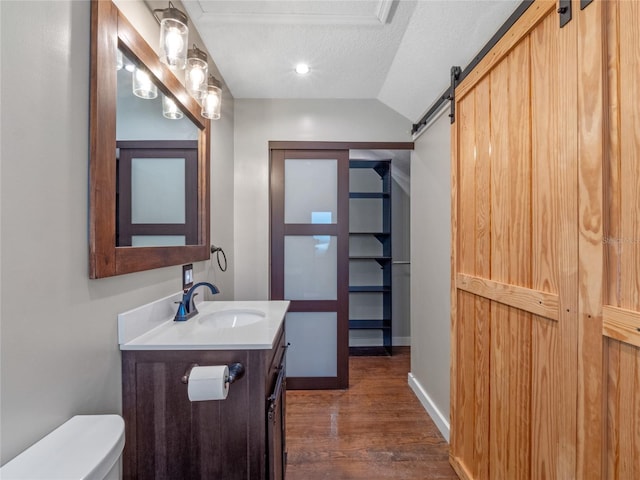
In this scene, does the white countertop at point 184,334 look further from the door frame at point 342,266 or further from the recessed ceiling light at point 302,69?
the recessed ceiling light at point 302,69

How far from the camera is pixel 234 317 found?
1659 mm

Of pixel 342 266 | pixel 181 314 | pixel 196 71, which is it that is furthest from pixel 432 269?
pixel 196 71

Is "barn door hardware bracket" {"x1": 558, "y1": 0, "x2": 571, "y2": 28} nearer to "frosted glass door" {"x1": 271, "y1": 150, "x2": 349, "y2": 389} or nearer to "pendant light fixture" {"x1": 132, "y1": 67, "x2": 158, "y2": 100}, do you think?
"pendant light fixture" {"x1": 132, "y1": 67, "x2": 158, "y2": 100}

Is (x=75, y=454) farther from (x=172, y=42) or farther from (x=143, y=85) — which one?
(x=172, y=42)

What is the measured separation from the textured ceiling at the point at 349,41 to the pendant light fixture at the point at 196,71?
0.39 meters

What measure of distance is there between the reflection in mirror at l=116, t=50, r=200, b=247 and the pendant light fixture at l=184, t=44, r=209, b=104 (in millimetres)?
124

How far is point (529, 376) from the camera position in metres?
1.12

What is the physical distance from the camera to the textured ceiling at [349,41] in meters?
1.52

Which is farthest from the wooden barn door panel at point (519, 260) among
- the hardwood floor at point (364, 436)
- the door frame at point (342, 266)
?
the door frame at point (342, 266)

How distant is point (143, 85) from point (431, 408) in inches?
101

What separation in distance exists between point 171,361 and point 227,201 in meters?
1.48

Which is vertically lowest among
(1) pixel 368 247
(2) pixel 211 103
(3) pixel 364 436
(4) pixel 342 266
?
(3) pixel 364 436

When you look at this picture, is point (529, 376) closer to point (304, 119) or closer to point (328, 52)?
point (328, 52)

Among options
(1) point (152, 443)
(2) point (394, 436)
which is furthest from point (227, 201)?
(2) point (394, 436)
